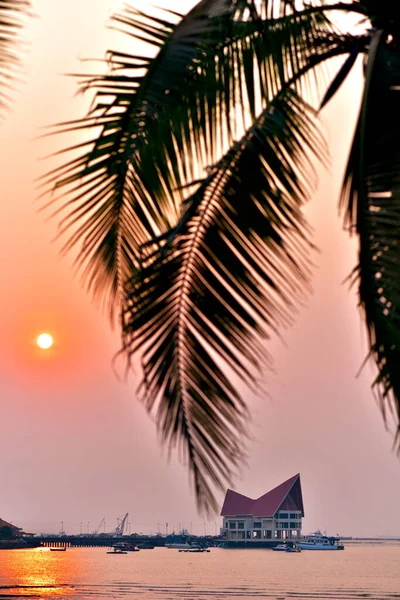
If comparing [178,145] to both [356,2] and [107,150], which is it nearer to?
[107,150]

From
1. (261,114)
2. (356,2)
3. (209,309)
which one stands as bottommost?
(209,309)

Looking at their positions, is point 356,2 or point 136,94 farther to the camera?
point 356,2

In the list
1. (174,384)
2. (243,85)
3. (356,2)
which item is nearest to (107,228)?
(174,384)

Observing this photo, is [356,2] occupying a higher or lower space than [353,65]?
higher

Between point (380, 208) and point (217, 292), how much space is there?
717mm

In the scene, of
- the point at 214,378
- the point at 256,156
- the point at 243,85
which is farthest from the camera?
the point at 243,85

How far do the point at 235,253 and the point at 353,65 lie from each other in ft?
3.46

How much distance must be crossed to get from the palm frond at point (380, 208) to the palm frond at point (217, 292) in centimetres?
38

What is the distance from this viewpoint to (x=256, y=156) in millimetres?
3893

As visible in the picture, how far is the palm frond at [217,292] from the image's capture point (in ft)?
11.5

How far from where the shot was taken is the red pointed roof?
6378 inches

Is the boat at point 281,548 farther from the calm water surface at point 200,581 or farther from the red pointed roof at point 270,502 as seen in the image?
the calm water surface at point 200,581

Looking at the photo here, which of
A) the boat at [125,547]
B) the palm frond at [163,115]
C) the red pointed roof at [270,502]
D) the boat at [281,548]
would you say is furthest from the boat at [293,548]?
the palm frond at [163,115]

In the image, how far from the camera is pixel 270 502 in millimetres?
163625
